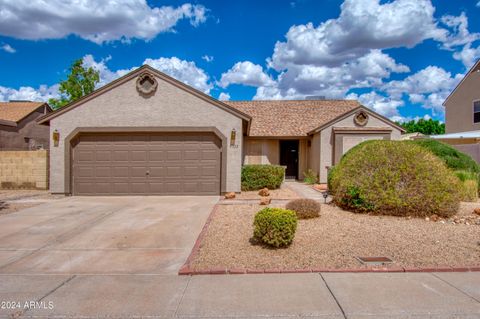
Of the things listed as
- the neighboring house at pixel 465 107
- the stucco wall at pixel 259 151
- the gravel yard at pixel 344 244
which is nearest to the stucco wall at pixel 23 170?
the stucco wall at pixel 259 151

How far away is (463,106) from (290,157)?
1459 centimetres

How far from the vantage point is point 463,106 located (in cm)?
2517

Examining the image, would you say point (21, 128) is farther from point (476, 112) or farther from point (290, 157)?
point (476, 112)

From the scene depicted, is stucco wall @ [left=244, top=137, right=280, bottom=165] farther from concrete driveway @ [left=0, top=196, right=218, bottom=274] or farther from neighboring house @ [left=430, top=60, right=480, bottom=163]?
neighboring house @ [left=430, top=60, right=480, bottom=163]

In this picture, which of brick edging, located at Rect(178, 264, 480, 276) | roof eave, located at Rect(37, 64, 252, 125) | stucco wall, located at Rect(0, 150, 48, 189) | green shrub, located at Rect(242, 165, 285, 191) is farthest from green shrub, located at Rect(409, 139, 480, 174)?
stucco wall, located at Rect(0, 150, 48, 189)

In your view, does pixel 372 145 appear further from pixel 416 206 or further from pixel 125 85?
pixel 125 85

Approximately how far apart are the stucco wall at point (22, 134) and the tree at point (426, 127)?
45266mm

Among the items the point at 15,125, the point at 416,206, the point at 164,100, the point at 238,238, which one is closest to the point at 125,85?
the point at 164,100

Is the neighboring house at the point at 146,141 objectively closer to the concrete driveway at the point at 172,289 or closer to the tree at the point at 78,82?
the concrete driveway at the point at 172,289

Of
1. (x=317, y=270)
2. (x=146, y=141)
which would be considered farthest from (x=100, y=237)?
(x=146, y=141)

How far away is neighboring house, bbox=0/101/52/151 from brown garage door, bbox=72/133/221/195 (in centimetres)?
1110

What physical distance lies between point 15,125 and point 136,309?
22753 millimetres

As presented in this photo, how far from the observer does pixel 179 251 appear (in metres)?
6.28

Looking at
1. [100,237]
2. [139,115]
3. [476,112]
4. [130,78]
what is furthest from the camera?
[476,112]
